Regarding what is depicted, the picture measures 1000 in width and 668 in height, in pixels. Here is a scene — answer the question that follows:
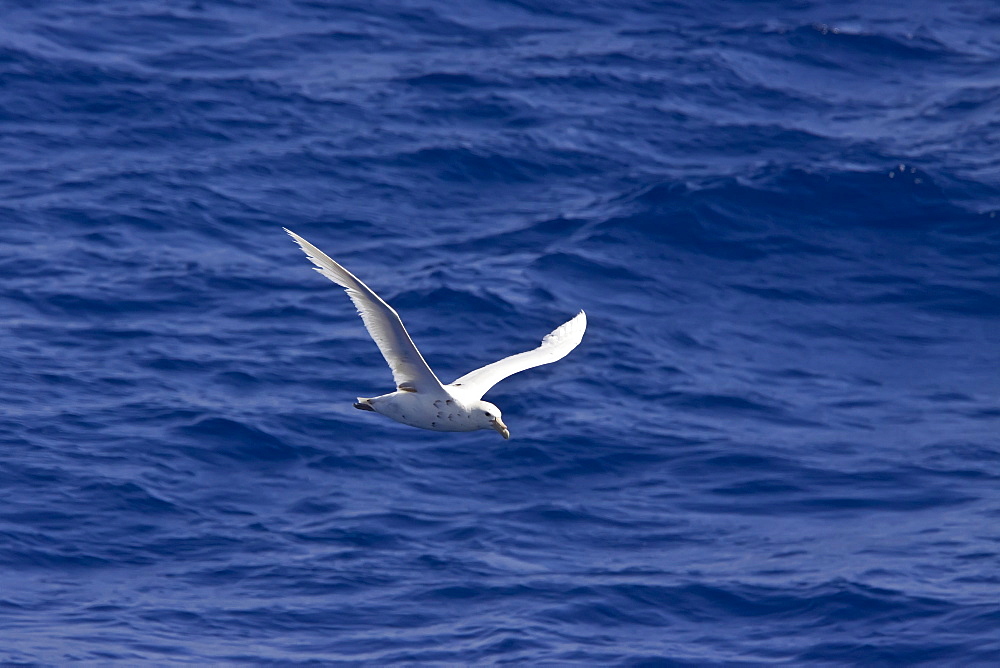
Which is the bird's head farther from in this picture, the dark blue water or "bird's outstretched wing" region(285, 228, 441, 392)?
the dark blue water

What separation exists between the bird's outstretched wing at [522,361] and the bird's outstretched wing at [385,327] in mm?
618

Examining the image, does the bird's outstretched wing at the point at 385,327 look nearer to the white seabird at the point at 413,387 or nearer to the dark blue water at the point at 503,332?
the white seabird at the point at 413,387

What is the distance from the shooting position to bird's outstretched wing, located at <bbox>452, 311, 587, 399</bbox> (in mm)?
12812

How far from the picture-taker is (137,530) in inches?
563

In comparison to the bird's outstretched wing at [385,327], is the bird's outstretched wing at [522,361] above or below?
below

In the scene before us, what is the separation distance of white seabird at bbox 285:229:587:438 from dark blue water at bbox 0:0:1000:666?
233cm

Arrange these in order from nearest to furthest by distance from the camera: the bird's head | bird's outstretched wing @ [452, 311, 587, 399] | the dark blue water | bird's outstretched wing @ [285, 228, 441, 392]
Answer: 1. bird's outstretched wing @ [285, 228, 441, 392]
2. the bird's head
3. bird's outstretched wing @ [452, 311, 587, 399]
4. the dark blue water

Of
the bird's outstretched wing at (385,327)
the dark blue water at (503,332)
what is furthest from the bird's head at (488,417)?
the dark blue water at (503,332)

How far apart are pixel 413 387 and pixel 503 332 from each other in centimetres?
567

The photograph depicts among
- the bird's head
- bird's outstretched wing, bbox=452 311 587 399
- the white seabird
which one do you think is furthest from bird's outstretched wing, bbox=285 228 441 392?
bird's outstretched wing, bbox=452 311 587 399

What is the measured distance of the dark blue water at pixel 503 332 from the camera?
13844mm

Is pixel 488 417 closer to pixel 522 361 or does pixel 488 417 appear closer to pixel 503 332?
pixel 522 361

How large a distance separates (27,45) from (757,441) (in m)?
15.0

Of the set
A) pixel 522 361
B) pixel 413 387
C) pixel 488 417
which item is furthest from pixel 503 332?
pixel 413 387
